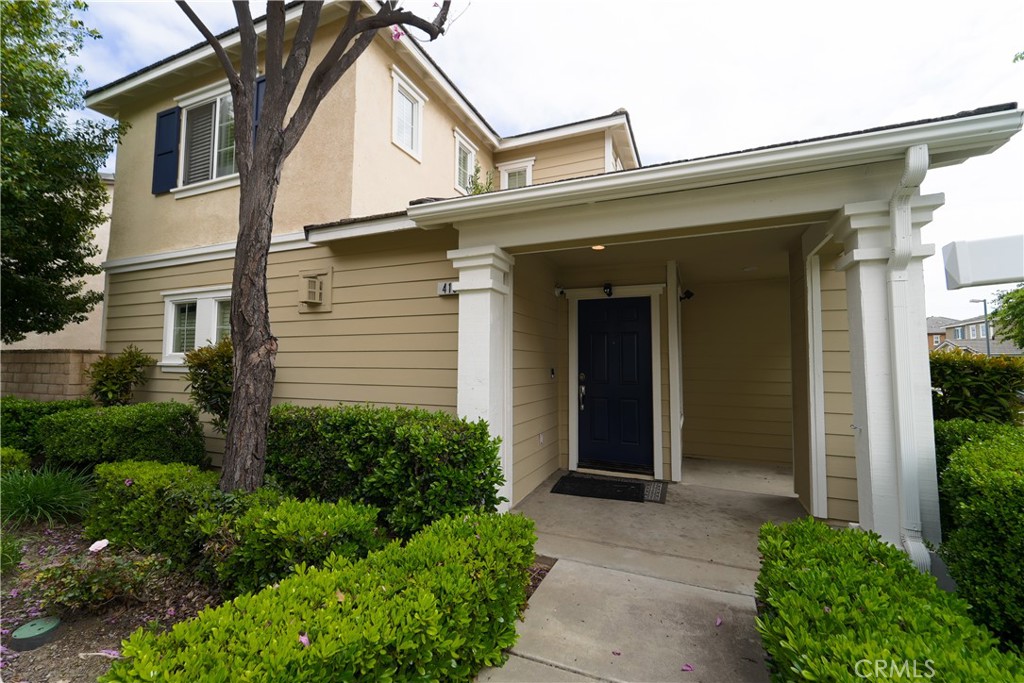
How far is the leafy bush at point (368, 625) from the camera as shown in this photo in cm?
124

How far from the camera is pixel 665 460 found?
16.1ft

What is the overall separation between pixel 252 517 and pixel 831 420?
4.39 meters

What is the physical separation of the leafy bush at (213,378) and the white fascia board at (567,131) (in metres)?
6.16

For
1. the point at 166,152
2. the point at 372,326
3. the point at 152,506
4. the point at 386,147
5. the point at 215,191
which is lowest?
the point at 152,506

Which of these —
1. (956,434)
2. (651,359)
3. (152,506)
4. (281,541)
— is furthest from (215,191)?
(956,434)

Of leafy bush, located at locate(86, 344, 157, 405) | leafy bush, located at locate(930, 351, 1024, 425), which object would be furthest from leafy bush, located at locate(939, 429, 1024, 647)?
leafy bush, located at locate(86, 344, 157, 405)

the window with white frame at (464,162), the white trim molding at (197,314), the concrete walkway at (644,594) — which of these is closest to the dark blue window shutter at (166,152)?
the white trim molding at (197,314)

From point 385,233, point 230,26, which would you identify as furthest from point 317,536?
point 230,26

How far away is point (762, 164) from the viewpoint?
266cm

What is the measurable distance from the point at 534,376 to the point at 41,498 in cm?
468

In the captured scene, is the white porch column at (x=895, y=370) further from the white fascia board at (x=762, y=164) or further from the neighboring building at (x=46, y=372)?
the neighboring building at (x=46, y=372)

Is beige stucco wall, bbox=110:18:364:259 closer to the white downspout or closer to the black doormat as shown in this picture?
the black doormat

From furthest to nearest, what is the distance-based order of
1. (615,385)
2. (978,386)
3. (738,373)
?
1. (738,373)
2. (615,385)
3. (978,386)

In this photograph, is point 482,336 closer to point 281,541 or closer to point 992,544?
point 281,541
